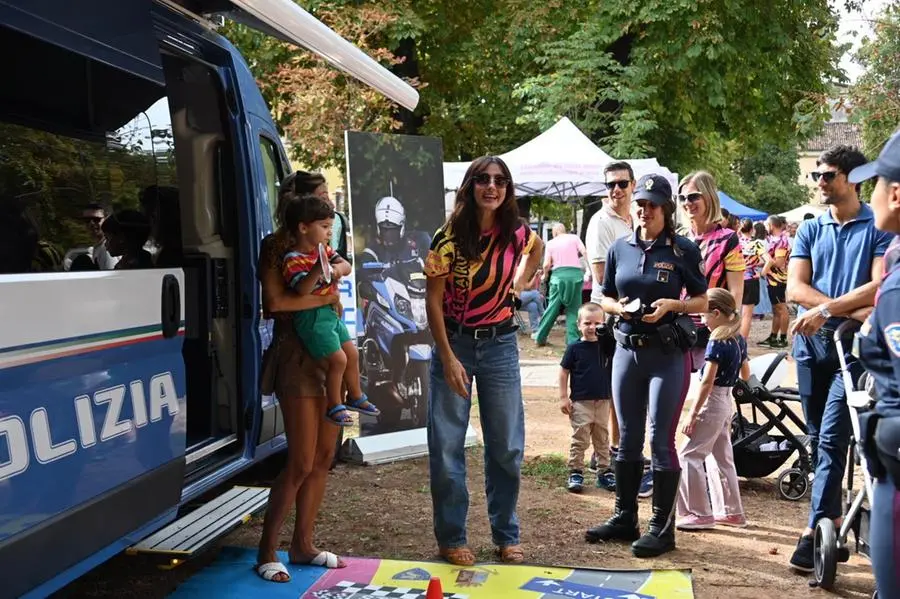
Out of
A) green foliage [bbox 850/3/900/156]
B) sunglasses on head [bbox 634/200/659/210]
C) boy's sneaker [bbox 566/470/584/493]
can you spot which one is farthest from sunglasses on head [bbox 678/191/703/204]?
green foliage [bbox 850/3/900/156]

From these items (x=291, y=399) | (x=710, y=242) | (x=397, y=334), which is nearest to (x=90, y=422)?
(x=291, y=399)

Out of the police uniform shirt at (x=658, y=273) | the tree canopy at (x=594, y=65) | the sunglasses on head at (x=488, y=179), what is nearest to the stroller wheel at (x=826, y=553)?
the police uniform shirt at (x=658, y=273)

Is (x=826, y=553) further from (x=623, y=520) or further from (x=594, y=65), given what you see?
(x=594, y=65)

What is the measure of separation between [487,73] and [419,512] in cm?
1493

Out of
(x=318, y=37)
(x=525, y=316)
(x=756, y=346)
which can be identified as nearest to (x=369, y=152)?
(x=318, y=37)

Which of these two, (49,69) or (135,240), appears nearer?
(49,69)

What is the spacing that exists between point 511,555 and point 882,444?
9.16 feet

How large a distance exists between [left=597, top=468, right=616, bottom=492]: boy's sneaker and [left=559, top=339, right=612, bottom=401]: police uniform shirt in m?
0.58

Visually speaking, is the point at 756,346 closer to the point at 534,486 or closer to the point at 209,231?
the point at 534,486

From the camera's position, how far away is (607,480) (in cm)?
710

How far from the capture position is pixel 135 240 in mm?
4297

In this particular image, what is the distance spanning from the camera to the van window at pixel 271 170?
6344 mm

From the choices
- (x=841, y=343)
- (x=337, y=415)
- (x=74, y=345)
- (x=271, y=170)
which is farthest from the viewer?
(x=271, y=170)

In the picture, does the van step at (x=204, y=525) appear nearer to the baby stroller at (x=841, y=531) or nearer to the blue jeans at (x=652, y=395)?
the blue jeans at (x=652, y=395)
